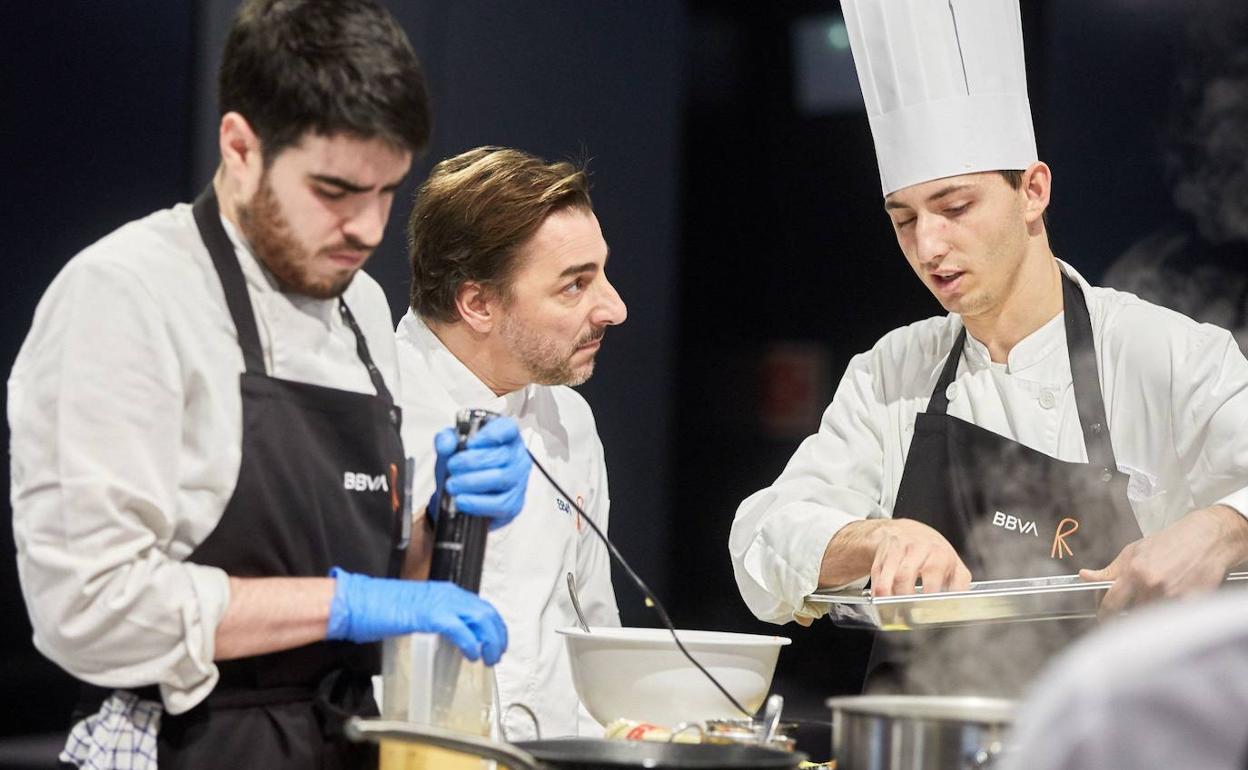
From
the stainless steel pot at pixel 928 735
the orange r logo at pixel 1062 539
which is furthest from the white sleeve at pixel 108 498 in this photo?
the orange r logo at pixel 1062 539

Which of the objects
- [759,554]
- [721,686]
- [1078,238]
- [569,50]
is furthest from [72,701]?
[1078,238]

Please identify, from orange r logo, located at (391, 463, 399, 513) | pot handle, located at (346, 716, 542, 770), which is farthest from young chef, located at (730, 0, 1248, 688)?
pot handle, located at (346, 716, 542, 770)

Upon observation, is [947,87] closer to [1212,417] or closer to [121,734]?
[1212,417]

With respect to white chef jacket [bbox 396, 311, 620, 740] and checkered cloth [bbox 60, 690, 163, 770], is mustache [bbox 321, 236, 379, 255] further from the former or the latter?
white chef jacket [bbox 396, 311, 620, 740]

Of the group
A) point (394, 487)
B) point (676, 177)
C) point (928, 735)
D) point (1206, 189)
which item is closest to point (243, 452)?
point (394, 487)

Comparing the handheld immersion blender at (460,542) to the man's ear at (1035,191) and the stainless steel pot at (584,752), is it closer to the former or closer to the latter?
the stainless steel pot at (584,752)

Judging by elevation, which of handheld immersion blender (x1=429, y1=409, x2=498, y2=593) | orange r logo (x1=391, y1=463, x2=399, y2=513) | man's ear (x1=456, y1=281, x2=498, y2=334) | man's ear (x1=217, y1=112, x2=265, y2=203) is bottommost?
handheld immersion blender (x1=429, y1=409, x2=498, y2=593)

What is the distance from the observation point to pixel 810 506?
2252 millimetres

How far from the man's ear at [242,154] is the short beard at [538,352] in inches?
43.1

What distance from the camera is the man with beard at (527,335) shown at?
2.54 m

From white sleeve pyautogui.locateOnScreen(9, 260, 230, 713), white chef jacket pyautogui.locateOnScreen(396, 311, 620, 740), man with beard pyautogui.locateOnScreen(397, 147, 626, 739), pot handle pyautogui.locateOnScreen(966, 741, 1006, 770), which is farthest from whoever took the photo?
man with beard pyautogui.locateOnScreen(397, 147, 626, 739)

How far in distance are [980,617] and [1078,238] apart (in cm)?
179

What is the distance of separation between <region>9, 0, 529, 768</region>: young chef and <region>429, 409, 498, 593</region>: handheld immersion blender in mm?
31

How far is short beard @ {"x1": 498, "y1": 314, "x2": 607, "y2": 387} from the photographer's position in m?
2.60
